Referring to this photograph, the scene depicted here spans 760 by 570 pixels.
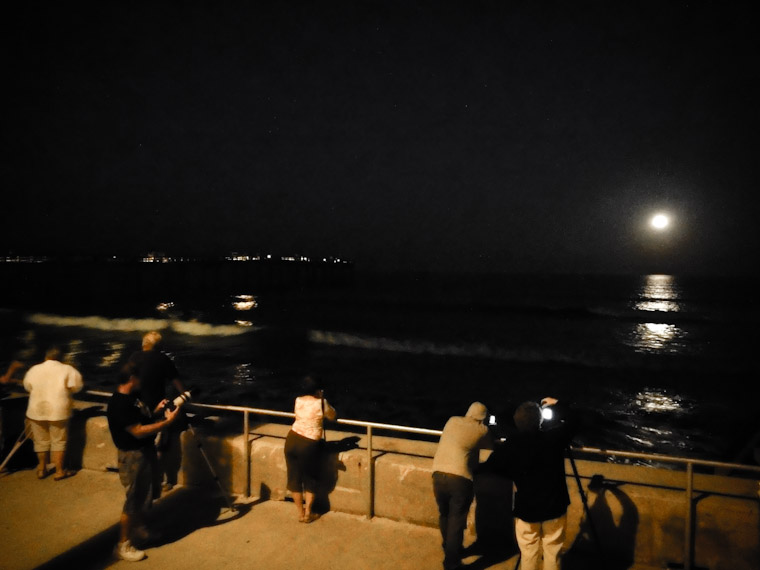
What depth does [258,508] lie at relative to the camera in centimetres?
Result: 435

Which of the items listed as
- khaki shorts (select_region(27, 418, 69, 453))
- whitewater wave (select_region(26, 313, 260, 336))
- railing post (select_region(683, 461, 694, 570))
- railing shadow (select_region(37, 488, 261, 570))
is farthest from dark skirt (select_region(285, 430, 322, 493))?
whitewater wave (select_region(26, 313, 260, 336))

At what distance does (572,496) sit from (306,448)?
2344 mm

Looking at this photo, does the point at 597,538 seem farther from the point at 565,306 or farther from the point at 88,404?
the point at 565,306

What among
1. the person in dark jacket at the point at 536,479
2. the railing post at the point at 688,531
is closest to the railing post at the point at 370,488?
the person in dark jacket at the point at 536,479

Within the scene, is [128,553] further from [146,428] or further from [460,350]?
[460,350]

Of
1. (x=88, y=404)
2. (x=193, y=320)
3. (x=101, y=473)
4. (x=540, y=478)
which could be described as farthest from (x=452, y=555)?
(x=193, y=320)

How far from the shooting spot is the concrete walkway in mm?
3537

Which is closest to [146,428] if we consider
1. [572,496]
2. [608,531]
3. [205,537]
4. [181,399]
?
[181,399]

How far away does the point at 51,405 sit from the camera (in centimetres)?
473

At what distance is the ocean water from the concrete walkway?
1.53 metres

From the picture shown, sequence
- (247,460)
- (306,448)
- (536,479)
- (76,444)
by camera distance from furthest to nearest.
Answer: (76,444), (247,460), (306,448), (536,479)

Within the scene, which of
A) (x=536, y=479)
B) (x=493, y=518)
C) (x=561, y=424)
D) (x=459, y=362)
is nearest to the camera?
(x=536, y=479)

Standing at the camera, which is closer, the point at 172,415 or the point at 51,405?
the point at 172,415

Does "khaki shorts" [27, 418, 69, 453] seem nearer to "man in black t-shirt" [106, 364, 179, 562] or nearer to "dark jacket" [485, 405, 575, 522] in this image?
"man in black t-shirt" [106, 364, 179, 562]
